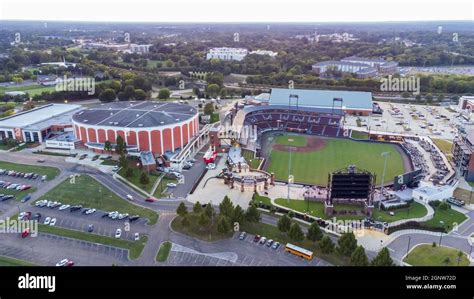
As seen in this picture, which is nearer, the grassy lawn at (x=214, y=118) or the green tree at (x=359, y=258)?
the green tree at (x=359, y=258)

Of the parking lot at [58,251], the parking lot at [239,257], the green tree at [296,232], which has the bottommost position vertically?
the parking lot at [239,257]

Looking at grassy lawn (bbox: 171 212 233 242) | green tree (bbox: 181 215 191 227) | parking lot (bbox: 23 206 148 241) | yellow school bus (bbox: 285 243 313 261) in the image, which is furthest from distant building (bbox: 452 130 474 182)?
parking lot (bbox: 23 206 148 241)

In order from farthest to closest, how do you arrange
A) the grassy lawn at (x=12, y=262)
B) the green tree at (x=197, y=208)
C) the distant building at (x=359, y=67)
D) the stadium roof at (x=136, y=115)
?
the distant building at (x=359, y=67) < the stadium roof at (x=136, y=115) < the green tree at (x=197, y=208) < the grassy lawn at (x=12, y=262)

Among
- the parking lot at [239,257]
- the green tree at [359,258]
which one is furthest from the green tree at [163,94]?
the green tree at [359,258]

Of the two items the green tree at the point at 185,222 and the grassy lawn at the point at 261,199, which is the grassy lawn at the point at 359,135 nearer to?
the grassy lawn at the point at 261,199

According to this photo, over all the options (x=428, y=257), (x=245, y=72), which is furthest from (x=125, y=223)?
(x=245, y=72)

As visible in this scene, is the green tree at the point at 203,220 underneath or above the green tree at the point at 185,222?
above

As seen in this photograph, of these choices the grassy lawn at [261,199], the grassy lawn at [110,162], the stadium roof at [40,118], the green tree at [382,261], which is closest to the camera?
the green tree at [382,261]
